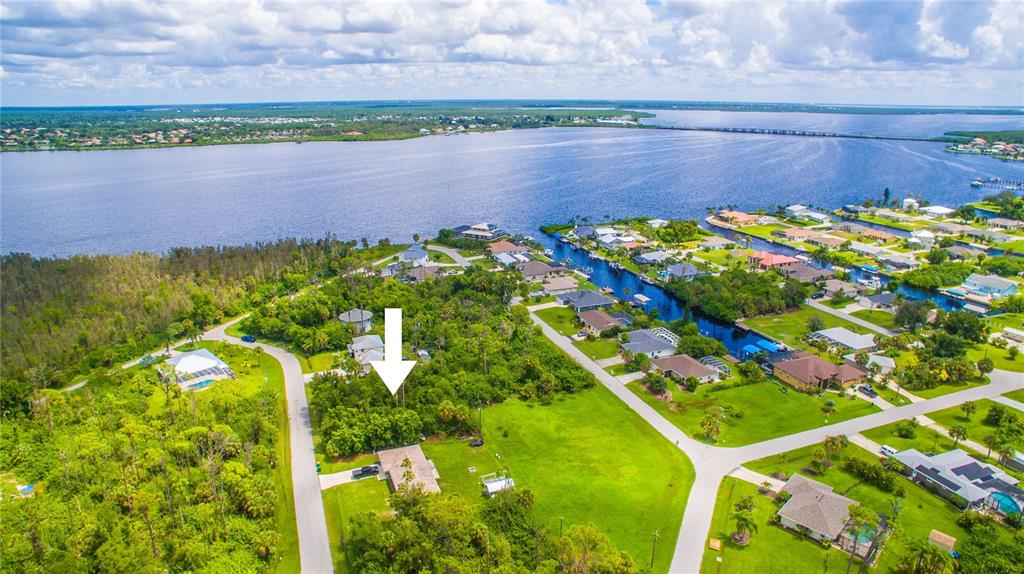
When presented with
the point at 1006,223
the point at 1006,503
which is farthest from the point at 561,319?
the point at 1006,223

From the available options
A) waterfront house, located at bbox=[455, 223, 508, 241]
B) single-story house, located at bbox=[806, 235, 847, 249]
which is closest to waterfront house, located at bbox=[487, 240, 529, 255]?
waterfront house, located at bbox=[455, 223, 508, 241]

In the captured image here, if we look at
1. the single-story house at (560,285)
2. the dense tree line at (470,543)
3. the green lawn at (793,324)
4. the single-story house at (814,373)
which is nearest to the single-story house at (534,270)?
the single-story house at (560,285)

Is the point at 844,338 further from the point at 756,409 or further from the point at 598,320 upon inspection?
the point at 598,320

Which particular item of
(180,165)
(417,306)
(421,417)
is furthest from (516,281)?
(180,165)

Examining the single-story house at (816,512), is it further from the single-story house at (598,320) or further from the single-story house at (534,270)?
the single-story house at (534,270)

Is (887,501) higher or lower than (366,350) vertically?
lower
